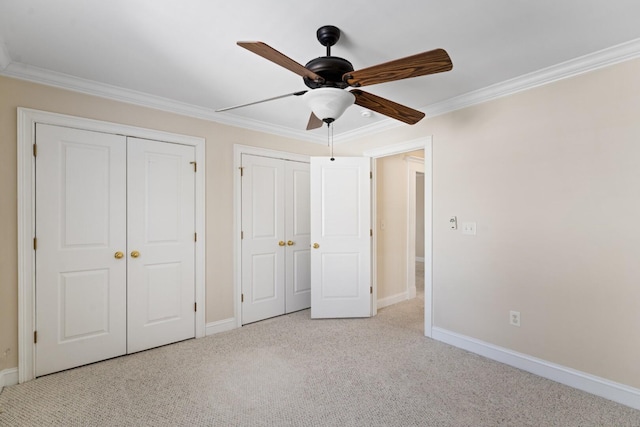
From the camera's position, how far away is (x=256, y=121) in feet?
11.6

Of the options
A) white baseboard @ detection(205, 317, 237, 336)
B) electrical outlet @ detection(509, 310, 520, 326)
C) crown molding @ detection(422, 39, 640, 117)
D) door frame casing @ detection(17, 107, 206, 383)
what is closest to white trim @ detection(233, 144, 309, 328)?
white baseboard @ detection(205, 317, 237, 336)

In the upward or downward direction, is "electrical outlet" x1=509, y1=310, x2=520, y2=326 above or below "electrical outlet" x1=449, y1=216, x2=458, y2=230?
below

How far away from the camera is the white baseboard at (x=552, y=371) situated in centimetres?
206

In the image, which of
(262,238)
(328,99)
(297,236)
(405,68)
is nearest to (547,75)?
(405,68)

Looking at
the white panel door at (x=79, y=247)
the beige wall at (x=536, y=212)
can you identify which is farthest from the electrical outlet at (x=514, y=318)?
the white panel door at (x=79, y=247)

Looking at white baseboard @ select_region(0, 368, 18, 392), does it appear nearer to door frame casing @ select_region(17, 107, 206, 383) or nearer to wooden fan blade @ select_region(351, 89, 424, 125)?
door frame casing @ select_region(17, 107, 206, 383)

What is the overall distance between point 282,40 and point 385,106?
778 millimetres

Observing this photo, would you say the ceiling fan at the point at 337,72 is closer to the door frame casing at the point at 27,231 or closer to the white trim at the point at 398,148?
the white trim at the point at 398,148

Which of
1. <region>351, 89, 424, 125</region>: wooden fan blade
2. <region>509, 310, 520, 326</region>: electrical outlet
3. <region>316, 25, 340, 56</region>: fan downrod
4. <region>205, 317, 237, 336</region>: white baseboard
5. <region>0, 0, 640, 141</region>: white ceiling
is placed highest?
<region>0, 0, 640, 141</region>: white ceiling

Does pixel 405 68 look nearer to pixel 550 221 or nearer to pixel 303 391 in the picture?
pixel 550 221

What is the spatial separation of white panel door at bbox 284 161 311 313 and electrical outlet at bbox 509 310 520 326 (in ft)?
7.70

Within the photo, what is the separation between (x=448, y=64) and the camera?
4.80 ft

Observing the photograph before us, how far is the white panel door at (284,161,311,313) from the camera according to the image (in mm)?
3924

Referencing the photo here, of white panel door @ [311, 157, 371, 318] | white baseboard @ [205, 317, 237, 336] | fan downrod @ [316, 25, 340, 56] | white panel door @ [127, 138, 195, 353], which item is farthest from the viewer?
white panel door @ [311, 157, 371, 318]
